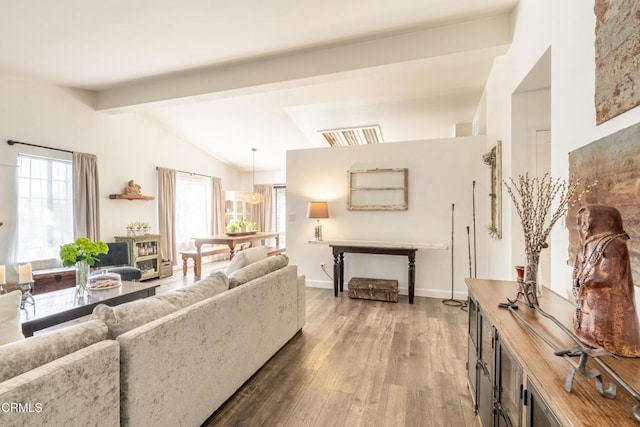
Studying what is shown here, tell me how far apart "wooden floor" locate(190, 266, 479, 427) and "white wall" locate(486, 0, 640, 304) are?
978 millimetres

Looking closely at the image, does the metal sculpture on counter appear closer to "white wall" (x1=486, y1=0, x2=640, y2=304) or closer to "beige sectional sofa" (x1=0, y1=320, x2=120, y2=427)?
"white wall" (x1=486, y1=0, x2=640, y2=304)

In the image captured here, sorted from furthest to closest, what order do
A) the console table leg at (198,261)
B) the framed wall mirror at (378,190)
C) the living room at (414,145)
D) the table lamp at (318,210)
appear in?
the console table leg at (198,261) < the table lamp at (318,210) < the framed wall mirror at (378,190) < the living room at (414,145)

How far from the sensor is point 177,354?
1521mm

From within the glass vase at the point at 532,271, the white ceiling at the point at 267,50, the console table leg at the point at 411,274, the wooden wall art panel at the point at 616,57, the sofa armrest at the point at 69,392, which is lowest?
the console table leg at the point at 411,274

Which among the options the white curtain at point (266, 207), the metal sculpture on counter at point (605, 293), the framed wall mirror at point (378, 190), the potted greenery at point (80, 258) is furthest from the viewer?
the white curtain at point (266, 207)

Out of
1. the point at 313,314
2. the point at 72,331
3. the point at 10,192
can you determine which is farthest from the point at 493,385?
the point at 10,192

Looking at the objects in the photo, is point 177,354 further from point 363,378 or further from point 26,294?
point 26,294

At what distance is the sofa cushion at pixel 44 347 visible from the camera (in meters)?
0.99

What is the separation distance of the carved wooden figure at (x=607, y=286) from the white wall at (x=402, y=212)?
3423mm

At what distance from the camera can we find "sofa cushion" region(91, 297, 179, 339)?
4.44 feet

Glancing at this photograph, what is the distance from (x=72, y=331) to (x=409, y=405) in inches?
74.3

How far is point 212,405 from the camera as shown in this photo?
1.77 meters

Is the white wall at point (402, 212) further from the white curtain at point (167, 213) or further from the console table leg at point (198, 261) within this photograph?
the white curtain at point (167, 213)

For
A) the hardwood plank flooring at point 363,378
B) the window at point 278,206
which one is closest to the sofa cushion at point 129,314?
the hardwood plank flooring at point 363,378
